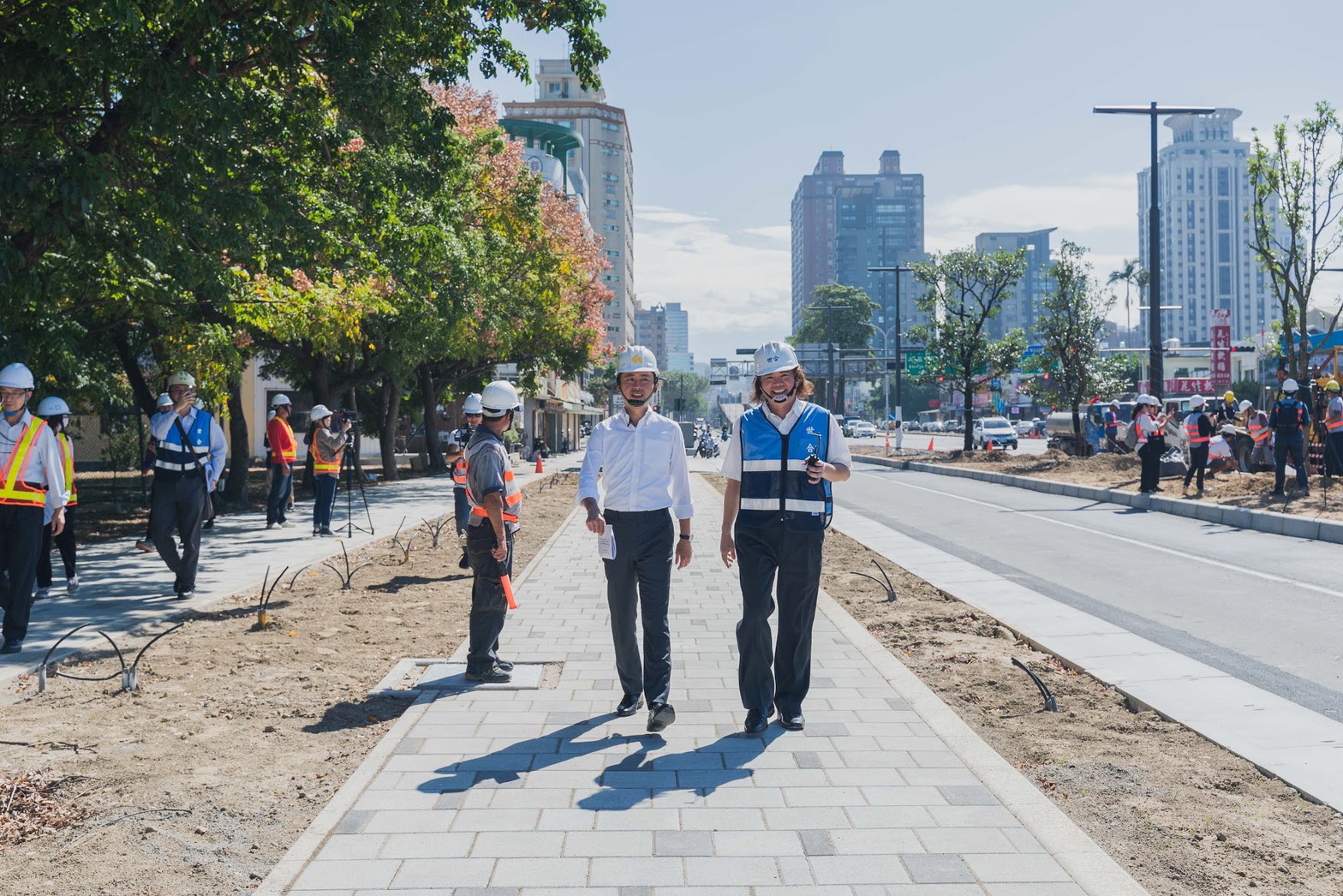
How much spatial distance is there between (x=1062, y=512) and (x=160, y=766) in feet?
51.8

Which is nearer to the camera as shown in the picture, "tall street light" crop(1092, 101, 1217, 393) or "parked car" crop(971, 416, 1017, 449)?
"tall street light" crop(1092, 101, 1217, 393)

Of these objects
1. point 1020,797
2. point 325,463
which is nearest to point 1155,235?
point 325,463

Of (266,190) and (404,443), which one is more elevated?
(266,190)

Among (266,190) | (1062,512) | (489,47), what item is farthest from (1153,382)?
(266,190)

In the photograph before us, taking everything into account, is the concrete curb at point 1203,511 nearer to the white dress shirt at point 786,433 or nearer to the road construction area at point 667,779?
the road construction area at point 667,779

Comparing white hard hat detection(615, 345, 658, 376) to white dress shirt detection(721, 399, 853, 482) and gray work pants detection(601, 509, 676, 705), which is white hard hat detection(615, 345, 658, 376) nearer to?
white dress shirt detection(721, 399, 853, 482)

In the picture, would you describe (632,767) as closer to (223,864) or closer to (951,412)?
(223,864)

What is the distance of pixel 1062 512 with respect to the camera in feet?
59.1

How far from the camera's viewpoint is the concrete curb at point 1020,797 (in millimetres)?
3453

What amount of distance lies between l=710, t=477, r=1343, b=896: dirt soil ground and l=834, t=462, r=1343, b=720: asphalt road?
3.79 feet

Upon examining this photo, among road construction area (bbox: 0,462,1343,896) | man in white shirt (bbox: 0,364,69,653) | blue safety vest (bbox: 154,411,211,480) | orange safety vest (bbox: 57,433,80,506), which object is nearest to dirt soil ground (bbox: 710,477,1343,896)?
road construction area (bbox: 0,462,1343,896)

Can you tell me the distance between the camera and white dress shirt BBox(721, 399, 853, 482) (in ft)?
16.9

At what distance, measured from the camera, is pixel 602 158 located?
450 feet

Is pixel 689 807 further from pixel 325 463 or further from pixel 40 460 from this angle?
pixel 325 463
